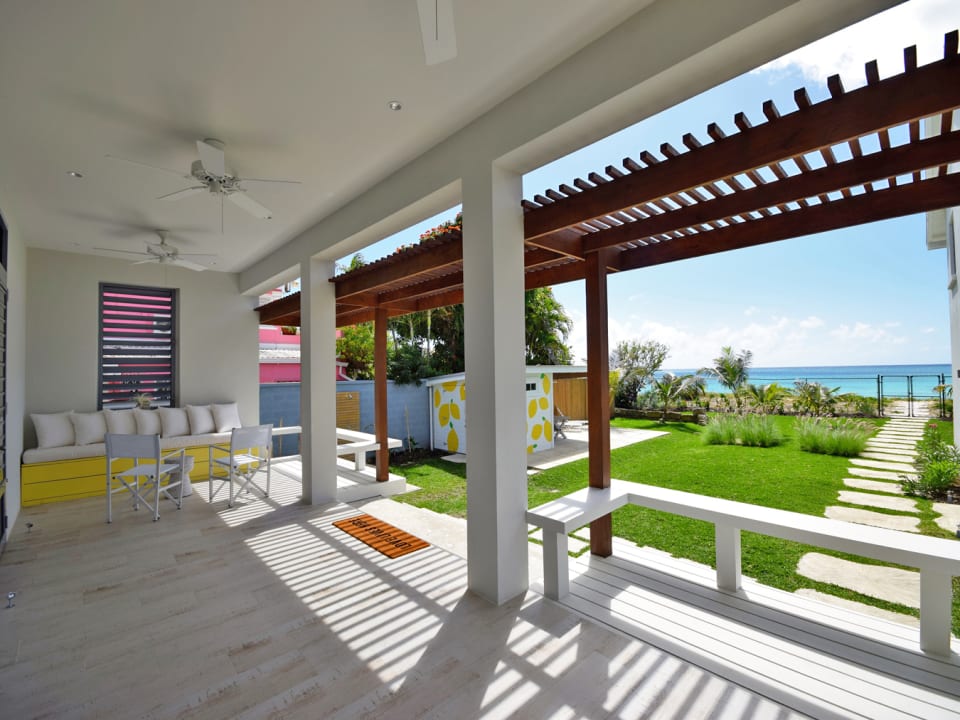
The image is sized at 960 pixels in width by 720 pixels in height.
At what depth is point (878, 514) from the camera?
4.91 meters

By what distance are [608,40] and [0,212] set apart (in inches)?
215

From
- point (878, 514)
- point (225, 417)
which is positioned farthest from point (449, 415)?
point (878, 514)

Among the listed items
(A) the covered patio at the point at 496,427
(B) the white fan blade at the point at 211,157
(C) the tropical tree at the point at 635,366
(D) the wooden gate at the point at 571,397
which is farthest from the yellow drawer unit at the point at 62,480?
(C) the tropical tree at the point at 635,366

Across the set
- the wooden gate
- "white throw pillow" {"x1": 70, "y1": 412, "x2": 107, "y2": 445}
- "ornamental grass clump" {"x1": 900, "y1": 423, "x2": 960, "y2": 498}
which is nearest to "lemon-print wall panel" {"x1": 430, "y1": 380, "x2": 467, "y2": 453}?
the wooden gate

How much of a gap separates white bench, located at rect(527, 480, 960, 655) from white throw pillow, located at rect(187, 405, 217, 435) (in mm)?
6277

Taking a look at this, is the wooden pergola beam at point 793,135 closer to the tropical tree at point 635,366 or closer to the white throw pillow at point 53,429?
the white throw pillow at point 53,429

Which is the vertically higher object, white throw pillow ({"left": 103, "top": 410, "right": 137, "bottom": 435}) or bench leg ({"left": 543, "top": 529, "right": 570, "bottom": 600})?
white throw pillow ({"left": 103, "top": 410, "right": 137, "bottom": 435})

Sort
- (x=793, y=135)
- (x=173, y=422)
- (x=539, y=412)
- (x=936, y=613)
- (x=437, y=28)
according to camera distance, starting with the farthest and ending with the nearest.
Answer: (x=539, y=412) < (x=173, y=422) < (x=936, y=613) < (x=793, y=135) < (x=437, y=28)

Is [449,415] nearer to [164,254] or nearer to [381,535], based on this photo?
[381,535]

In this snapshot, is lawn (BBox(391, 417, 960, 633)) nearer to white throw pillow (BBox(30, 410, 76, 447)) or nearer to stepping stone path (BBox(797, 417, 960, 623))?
stepping stone path (BBox(797, 417, 960, 623))

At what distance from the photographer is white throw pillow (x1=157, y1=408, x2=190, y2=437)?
22.5 ft

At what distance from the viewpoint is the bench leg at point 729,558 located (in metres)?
2.99

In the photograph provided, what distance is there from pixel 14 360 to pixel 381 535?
15.2 feet

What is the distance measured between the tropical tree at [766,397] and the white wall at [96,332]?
1391cm
